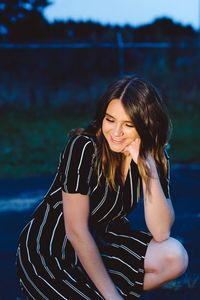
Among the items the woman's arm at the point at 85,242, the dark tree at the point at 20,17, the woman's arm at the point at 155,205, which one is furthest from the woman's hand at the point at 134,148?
the dark tree at the point at 20,17

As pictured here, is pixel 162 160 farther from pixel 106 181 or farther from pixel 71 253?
pixel 71 253

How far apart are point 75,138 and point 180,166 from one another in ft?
16.8

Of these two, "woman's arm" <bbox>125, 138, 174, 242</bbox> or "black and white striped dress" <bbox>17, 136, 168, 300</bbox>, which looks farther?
"woman's arm" <bbox>125, 138, 174, 242</bbox>

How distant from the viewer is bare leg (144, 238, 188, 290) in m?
2.76

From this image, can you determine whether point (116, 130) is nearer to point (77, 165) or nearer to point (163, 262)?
point (77, 165)

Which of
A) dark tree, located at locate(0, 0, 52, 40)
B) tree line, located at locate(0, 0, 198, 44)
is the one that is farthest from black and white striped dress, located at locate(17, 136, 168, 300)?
dark tree, located at locate(0, 0, 52, 40)

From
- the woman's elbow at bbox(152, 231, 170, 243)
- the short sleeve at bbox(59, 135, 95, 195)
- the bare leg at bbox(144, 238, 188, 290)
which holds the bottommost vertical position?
the bare leg at bbox(144, 238, 188, 290)

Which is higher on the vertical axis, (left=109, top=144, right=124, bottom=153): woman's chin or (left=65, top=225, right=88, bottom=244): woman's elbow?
(left=109, top=144, right=124, bottom=153): woman's chin

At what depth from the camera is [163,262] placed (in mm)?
2760

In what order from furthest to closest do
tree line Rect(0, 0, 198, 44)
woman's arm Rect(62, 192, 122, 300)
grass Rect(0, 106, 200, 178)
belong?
tree line Rect(0, 0, 198, 44)
grass Rect(0, 106, 200, 178)
woman's arm Rect(62, 192, 122, 300)

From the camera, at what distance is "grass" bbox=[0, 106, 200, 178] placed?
7824mm

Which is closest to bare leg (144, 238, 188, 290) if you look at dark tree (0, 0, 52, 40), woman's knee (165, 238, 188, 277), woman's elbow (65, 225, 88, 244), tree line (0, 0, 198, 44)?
woman's knee (165, 238, 188, 277)

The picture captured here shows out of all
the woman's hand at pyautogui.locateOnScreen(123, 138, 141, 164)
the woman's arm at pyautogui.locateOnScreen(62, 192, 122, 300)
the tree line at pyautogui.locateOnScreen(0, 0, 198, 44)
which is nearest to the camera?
the woman's arm at pyautogui.locateOnScreen(62, 192, 122, 300)

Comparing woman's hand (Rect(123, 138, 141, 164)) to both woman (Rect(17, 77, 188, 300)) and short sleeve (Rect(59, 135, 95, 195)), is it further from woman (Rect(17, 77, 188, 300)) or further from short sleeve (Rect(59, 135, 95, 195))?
short sleeve (Rect(59, 135, 95, 195))
